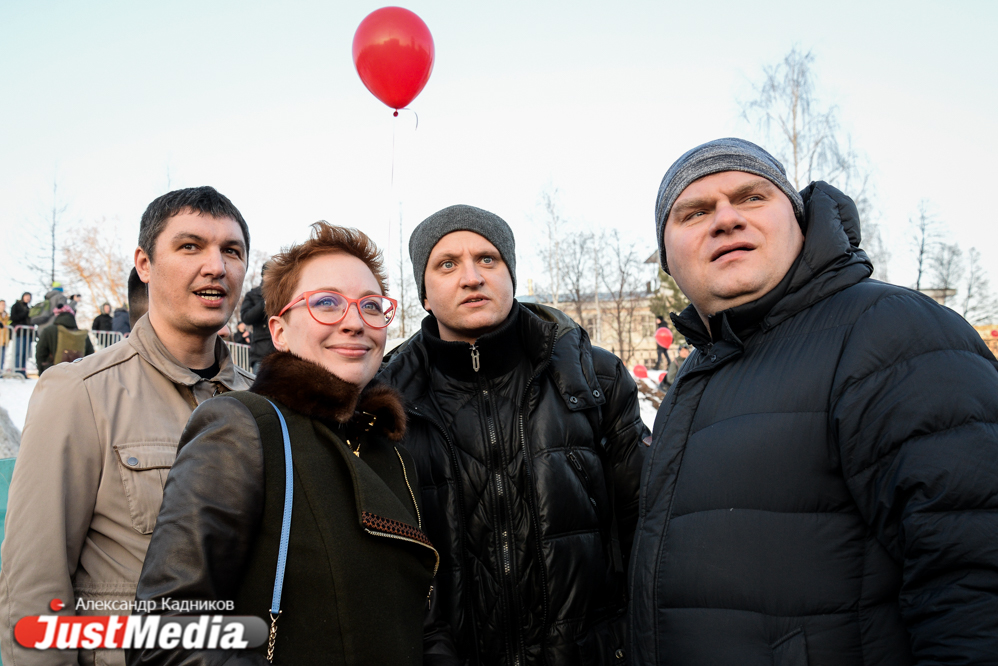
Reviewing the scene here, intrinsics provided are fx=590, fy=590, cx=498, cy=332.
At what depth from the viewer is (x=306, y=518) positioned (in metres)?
1.57

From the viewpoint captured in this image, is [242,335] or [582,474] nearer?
[582,474]

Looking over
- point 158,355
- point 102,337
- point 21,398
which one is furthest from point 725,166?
point 102,337

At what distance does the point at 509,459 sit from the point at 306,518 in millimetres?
1038

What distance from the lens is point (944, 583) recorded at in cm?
122

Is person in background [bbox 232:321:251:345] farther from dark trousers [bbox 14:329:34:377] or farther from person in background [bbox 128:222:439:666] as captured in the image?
person in background [bbox 128:222:439:666]

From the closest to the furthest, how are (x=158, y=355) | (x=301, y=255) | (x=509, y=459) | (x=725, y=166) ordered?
(x=725, y=166), (x=301, y=255), (x=158, y=355), (x=509, y=459)

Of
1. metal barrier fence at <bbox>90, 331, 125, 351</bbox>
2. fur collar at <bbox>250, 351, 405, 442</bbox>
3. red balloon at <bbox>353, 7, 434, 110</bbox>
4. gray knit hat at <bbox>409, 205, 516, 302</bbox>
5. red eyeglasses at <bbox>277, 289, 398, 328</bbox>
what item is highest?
red balloon at <bbox>353, 7, 434, 110</bbox>

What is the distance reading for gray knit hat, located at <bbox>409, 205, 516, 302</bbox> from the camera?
2.74m

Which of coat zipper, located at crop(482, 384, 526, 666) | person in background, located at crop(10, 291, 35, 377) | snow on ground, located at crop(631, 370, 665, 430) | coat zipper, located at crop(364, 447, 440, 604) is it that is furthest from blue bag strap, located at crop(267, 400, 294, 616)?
person in background, located at crop(10, 291, 35, 377)

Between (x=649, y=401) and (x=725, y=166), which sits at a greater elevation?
(x=725, y=166)

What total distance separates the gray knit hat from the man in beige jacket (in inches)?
33.3

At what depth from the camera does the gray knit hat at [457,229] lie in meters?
2.74

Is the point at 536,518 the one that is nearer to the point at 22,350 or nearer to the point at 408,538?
the point at 408,538

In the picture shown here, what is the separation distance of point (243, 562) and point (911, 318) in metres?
1.77
